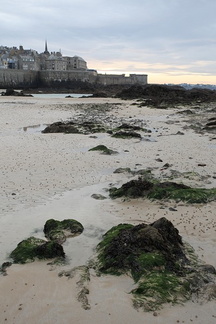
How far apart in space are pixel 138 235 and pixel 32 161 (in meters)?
5.91

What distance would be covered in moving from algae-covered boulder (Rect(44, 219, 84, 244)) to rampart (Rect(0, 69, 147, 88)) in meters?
70.4

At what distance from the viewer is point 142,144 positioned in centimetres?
1253

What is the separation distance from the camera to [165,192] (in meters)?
6.71

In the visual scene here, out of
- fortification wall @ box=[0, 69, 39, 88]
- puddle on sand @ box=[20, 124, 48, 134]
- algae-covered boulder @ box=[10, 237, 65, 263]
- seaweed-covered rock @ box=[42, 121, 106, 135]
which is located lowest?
puddle on sand @ box=[20, 124, 48, 134]

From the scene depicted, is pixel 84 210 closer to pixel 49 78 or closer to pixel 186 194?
pixel 186 194

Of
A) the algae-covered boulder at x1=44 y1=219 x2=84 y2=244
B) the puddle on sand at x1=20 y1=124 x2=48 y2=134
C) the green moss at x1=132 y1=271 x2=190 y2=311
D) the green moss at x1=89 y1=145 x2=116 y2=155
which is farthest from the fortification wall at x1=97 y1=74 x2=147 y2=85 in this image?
the green moss at x1=132 y1=271 x2=190 y2=311

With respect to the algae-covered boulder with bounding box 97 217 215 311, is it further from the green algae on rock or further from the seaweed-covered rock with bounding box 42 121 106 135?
the seaweed-covered rock with bounding box 42 121 106 135

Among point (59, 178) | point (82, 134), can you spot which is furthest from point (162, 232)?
point (82, 134)

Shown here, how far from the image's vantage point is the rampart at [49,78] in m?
70.7

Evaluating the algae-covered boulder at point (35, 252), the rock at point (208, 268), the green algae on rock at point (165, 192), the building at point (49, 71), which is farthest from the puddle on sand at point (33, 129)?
the building at point (49, 71)

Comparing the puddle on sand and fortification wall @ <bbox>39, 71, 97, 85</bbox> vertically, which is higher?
fortification wall @ <bbox>39, 71, 97, 85</bbox>

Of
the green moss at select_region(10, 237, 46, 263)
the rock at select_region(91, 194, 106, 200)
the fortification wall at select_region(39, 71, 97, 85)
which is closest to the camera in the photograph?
the green moss at select_region(10, 237, 46, 263)

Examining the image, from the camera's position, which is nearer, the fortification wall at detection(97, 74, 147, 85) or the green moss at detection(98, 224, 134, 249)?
the green moss at detection(98, 224, 134, 249)

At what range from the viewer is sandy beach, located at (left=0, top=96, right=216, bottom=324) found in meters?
3.33
